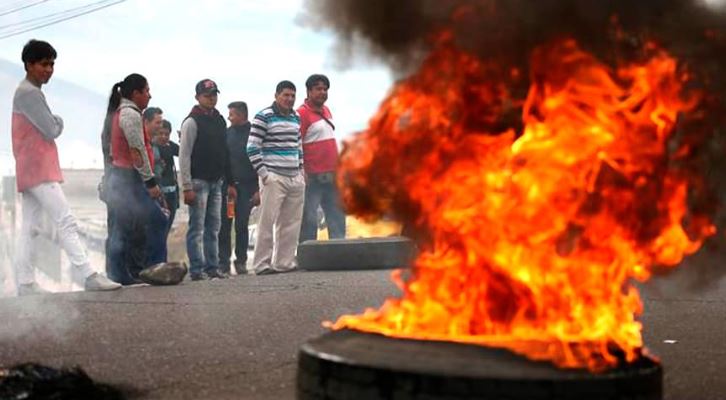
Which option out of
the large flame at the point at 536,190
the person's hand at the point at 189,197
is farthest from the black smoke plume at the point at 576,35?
the person's hand at the point at 189,197

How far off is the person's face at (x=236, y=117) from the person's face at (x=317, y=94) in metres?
0.81

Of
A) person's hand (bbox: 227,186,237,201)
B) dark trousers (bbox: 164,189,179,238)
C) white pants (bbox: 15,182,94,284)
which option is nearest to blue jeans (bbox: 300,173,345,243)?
person's hand (bbox: 227,186,237,201)

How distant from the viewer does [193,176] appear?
11617mm

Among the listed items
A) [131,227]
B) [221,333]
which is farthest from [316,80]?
[221,333]

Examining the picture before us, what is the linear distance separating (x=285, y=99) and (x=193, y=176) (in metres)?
1.32

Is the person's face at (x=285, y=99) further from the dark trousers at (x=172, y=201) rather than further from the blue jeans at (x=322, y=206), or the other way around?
the dark trousers at (x=172, y=201)

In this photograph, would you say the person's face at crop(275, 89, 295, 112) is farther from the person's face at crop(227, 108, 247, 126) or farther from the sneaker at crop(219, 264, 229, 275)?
the sneaker at crop(219, 264, 229, 275)

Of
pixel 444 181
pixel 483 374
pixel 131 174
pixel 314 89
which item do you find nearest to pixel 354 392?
pixel 483 374

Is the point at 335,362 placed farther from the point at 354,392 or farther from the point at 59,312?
the point at 59,312

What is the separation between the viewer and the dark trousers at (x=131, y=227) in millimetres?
10547

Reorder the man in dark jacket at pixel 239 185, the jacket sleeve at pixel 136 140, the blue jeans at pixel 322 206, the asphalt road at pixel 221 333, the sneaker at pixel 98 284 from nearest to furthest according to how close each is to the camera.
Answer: the asphalt road at pixel 221 333, the sneaker at pixel 98 284, the jacket sleeve at pixel 136 140, the man in dark jacket at pixel 239 185, the blue jeans at pixel 322 206

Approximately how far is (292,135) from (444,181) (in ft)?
24.5

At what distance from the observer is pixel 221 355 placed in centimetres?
666

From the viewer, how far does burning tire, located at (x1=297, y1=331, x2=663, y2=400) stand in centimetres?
372
